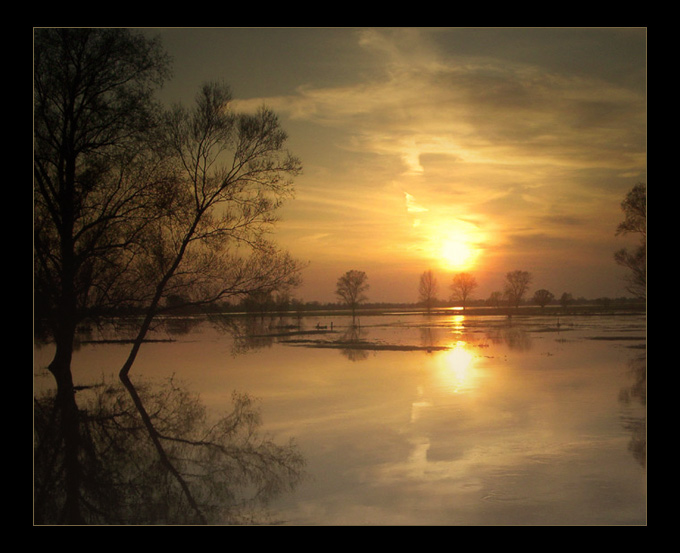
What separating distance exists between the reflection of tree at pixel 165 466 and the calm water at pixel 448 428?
628mm

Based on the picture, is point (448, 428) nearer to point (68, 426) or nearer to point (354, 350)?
point (68, 426)

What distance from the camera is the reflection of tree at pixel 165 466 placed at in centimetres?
870

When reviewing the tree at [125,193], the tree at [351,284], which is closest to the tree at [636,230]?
the tree at [125,193]

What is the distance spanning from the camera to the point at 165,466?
10.6 metres

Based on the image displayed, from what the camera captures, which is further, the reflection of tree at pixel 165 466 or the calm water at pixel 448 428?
the reflection of tree at pixel 165 466

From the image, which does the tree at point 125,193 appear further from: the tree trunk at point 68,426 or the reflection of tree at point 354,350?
the reflection of tree at point 354,350

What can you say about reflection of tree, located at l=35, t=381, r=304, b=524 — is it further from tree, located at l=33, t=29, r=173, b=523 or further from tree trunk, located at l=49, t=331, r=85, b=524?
tree, located at l=33, t=29, r=173, b=523

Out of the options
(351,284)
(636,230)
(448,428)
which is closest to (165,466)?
(448,428)
